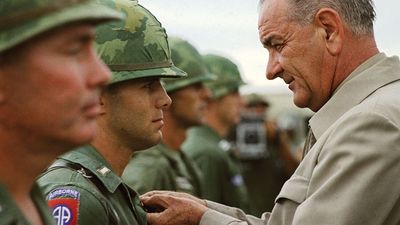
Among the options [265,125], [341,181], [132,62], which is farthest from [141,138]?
[265,125]

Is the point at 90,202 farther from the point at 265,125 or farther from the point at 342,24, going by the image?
the point at 265,125

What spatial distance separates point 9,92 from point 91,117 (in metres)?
0.19

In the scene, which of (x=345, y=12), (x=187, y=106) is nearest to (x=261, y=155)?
(x=187, y=106)

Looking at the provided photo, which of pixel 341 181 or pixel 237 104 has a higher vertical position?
pixel 341 181

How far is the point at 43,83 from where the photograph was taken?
6.40 ft

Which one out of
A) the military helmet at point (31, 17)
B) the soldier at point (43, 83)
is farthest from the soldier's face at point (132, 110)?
the military helmet at point (31, 17)

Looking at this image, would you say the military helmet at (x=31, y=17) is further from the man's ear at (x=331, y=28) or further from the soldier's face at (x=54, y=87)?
the man's ear at (x=331, y=28)

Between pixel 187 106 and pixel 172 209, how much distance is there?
11.8ft

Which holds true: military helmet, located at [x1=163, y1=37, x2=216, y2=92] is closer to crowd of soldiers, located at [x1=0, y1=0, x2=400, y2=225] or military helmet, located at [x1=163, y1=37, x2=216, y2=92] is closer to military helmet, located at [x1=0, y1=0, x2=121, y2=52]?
crowd of soldiers, located at [x1=0, y1=0, x2=400, y2=225]

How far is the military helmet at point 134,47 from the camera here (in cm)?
360

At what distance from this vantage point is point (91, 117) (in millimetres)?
2047

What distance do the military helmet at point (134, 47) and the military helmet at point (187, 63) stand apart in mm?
3362

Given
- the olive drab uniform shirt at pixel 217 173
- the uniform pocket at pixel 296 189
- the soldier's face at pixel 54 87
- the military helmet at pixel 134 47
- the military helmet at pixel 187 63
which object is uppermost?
the soldier's face at pixel 54 87

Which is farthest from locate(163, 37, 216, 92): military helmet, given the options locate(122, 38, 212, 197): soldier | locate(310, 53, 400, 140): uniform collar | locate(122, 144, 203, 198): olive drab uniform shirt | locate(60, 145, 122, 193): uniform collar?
locate(60, 145, 122, 193): uniform collar
